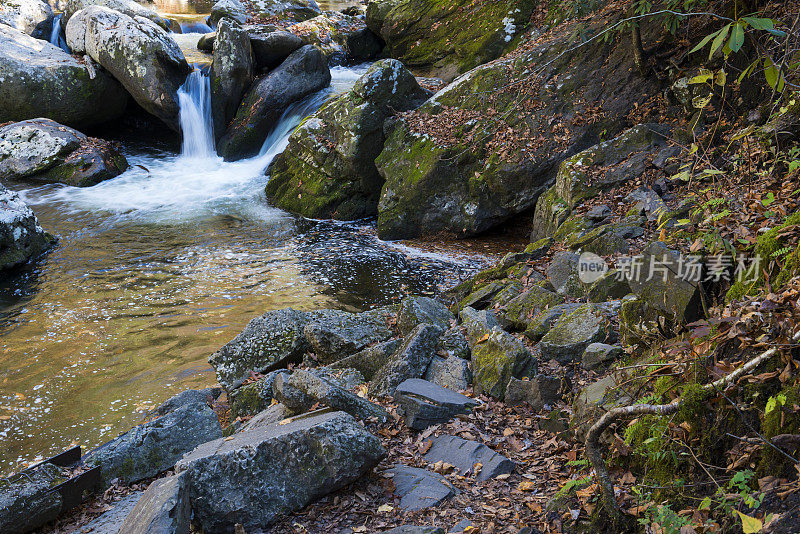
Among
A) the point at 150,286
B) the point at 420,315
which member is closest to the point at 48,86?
the point at 150,286

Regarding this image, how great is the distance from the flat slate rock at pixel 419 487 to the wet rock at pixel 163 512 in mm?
1295

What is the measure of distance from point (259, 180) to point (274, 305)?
23.4 ft

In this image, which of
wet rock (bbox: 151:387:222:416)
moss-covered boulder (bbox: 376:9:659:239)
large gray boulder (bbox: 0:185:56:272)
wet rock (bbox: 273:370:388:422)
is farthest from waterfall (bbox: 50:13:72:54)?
wet rock (bbox: 273:370:388:422)

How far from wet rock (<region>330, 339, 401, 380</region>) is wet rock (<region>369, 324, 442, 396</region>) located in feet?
0.65

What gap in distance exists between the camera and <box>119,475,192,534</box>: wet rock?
292cm

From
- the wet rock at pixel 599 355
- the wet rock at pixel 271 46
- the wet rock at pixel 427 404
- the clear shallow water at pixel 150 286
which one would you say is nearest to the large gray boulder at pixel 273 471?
the wet rock at pixel 427 404

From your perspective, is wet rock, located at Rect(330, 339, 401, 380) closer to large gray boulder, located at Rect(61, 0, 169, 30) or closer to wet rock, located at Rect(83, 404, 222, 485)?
wet rock, located at Rect(83, 404, 222, 485)

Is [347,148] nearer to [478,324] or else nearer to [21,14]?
[478,324]

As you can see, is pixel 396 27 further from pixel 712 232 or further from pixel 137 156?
pixel 712 232

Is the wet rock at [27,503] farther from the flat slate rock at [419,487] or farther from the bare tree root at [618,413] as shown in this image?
the bare tree root at [618,413]

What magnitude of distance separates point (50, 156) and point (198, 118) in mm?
4037

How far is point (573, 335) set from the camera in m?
4.77

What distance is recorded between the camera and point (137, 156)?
54.0ft

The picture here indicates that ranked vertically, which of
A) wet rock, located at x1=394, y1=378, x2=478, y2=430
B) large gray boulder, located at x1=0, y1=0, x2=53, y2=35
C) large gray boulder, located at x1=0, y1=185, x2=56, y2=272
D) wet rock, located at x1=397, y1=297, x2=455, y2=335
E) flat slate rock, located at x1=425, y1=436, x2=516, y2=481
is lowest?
flat slate rock, located at x1=425, y1=436, x2=516, y2=481
